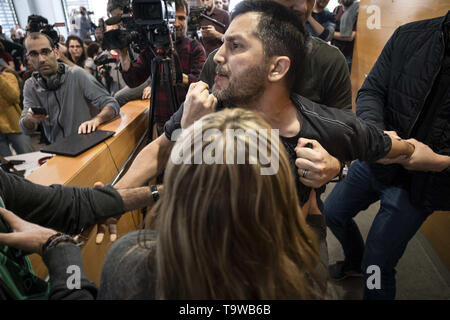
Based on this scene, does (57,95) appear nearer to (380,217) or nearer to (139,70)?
(139,70)

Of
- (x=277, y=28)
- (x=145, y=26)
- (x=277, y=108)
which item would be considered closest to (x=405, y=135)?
(x=277, y=108)

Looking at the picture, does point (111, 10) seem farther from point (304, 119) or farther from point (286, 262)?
point (286, 262)

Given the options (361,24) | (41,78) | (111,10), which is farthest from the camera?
(361,24)

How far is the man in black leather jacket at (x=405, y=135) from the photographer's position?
111 centimetres

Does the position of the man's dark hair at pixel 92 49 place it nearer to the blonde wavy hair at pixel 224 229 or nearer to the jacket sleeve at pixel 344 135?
the jacket sleeve at pixel 344 135

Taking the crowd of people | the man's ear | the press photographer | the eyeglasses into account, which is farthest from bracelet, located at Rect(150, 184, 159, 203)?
the eyeglasses

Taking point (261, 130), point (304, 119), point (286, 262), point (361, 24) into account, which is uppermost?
point (361, 24)

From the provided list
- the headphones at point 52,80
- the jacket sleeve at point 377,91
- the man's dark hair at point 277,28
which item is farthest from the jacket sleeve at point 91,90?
the jacket sleeve at point 377,91

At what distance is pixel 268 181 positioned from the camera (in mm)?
569

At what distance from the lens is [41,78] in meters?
2.12

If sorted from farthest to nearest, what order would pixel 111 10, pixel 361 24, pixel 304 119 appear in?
pixel 361 24, pixel 111 10, pixel 304 119

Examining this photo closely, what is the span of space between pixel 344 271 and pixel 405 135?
1.00 meters
